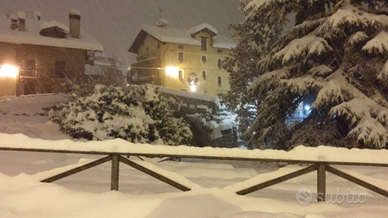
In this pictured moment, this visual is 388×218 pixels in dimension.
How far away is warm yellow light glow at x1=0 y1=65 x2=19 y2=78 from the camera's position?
88.9 ft

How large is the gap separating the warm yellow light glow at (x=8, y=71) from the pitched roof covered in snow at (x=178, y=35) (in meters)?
15.5

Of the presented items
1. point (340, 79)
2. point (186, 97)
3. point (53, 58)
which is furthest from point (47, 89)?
point (340, 79)

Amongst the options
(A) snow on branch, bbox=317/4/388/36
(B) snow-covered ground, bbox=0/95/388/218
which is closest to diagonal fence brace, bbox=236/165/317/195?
(B) snow-covered ground, bbox=0/95/388/218

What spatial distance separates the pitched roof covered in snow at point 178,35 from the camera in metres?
35.9

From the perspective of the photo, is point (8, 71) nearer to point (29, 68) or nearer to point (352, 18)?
point (29, 68)

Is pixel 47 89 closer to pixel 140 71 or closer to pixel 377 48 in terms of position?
pixel 140 71

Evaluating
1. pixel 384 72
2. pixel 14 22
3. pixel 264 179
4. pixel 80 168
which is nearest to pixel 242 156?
pixel 264 179

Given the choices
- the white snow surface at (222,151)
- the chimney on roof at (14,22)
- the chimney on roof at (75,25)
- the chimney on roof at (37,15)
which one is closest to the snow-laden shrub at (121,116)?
the white snow surface at (222,151)

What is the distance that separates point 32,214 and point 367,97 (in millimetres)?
8360

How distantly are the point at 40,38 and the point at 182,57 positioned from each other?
52.8 feet

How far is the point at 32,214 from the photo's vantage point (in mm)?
3498

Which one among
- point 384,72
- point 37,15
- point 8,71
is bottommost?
point 384,72

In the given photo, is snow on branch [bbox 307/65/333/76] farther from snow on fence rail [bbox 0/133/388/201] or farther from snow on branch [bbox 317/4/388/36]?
snow on fence rail [bbox 0/133/388/201]

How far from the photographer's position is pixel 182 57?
37219 mm
